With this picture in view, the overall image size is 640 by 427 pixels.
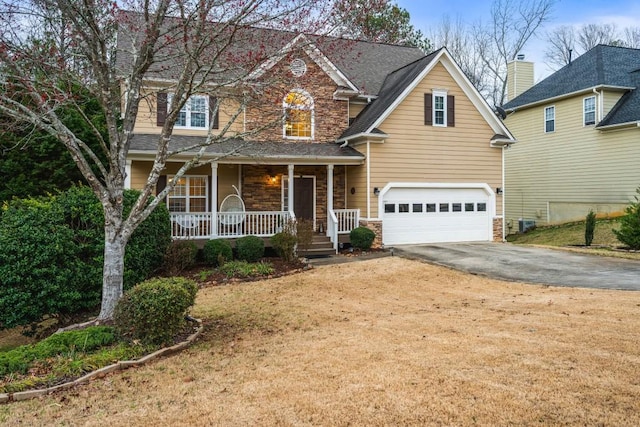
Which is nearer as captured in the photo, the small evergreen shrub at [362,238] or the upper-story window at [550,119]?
the small evergreen shrub at [362,238]

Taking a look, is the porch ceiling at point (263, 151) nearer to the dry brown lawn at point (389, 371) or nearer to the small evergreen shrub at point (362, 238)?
the small evergreen shrub at point (362, 238)

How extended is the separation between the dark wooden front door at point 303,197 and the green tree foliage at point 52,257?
7654 millimetres

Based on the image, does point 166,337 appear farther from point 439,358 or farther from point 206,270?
point 206,270

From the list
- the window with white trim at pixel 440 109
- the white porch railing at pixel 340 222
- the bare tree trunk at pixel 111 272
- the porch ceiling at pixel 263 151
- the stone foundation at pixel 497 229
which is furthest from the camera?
the stone foundation at pixel 497 229

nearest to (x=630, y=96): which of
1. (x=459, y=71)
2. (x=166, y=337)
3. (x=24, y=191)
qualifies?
(x=459, y=71)

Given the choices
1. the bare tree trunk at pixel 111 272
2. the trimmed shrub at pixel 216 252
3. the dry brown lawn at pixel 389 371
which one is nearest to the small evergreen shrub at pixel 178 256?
the trimmed shrub at pixel 216 252

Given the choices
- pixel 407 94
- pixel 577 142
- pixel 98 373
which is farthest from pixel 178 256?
pixel 577 142

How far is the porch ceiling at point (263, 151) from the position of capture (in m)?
14.2

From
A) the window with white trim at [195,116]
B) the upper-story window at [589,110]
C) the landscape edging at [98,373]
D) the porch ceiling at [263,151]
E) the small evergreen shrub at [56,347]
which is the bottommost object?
the landscape edging at [98,373]

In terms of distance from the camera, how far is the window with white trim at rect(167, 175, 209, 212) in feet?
52.7

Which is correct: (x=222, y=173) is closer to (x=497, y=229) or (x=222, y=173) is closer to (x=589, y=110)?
(x=497, y=229)

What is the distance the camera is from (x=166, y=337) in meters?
6.60

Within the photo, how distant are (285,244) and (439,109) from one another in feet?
25.6

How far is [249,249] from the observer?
46.0 ft
